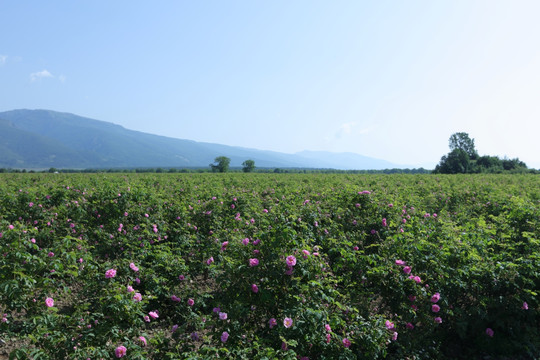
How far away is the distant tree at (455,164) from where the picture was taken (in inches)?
2442

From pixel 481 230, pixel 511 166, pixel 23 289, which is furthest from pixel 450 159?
pixel 23 289

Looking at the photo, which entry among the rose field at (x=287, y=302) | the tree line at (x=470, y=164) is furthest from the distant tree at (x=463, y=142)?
the rose field at (x=287, y=302)

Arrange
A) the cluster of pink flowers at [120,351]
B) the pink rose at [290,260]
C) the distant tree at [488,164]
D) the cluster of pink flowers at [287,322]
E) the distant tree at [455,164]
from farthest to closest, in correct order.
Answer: the distant tree at [455,164] < the distant tree at [488,164] < the pink rose at [290,260] < the cluster of pink flowers at [287,322] < the cluster of pink flowers at [120,351]

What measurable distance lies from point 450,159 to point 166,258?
71176 mm

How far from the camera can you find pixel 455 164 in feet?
206

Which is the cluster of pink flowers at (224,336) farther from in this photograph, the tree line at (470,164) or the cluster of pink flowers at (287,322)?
the tree line at (470,164)

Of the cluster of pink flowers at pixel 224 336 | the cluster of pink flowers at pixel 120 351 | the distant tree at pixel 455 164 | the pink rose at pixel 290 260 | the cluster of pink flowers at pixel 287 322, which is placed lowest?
the cluster of pink flowers at pixel 120 351

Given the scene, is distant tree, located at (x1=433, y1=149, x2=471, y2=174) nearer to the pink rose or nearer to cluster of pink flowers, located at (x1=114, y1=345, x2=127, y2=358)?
the pink rose

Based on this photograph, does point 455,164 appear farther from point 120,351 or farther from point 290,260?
point 120,351

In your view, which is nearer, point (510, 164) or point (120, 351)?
point (120, 351)

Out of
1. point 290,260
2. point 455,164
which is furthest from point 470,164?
point 290,260

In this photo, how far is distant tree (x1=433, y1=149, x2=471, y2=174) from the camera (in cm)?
6203

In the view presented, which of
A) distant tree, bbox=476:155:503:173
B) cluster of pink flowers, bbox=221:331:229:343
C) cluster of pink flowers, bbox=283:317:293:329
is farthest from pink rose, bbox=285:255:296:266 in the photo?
distant tree, bbox=476:155:503:173

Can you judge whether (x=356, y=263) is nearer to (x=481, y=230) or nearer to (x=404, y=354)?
(x=404, y=354)
